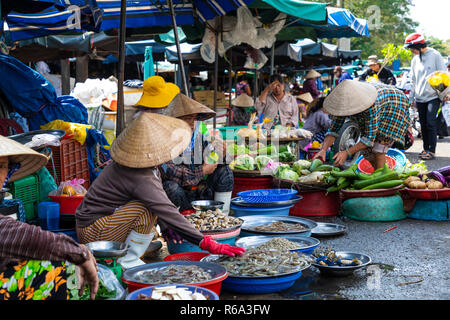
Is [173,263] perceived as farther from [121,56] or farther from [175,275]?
[121,56]

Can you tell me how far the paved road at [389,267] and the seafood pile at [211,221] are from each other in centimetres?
55

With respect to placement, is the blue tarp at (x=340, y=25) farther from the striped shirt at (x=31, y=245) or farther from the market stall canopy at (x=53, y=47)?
the striped shirt at (x=31, y=245)

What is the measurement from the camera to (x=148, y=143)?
11.1 ft

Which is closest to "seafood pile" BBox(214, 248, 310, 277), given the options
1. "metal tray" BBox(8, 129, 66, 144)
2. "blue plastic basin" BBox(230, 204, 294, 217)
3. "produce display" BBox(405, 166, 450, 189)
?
"blue plastic basin" BBox(230, 204, 294, 217)

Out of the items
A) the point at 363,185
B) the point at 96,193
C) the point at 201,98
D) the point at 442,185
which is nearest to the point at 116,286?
the point at 96,193

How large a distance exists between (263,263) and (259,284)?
0.17 m

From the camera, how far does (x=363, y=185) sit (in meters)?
5.48

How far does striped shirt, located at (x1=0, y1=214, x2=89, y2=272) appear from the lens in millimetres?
2186

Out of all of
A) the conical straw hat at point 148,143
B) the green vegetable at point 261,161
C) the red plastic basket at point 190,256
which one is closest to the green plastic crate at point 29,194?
the conical straw hat at point 148,143

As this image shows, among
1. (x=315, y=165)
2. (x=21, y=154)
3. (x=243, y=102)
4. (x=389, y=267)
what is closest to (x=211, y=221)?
(x=389, y=267)

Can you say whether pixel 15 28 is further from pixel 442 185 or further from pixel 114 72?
pixel 114 72

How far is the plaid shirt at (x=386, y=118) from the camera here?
5852mm

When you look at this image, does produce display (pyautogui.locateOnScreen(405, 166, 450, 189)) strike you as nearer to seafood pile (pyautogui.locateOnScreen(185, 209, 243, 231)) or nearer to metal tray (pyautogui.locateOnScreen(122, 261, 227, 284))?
seafood pile (pyautogui.locateOnScreen(185, 209, 243, 231))

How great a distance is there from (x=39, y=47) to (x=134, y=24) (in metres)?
2.30
